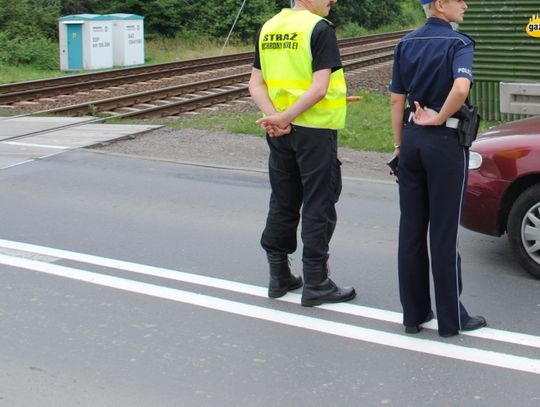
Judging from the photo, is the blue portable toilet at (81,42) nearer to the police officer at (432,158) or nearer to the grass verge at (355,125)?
the grass verge at (355,125)

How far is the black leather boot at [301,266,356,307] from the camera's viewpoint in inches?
215

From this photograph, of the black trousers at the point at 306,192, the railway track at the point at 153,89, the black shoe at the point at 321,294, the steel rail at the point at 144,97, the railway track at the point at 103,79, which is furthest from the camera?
the railway track at the point at 103,79

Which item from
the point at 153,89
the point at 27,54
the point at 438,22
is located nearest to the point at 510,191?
the point at 438,22

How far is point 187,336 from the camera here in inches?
198

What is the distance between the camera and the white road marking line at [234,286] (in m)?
4.96

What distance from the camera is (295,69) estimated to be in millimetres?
5203

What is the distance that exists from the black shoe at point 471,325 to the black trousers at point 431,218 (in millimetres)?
25

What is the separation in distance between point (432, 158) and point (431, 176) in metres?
0.10

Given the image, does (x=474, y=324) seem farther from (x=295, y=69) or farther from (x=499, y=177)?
(x=295, y=69)

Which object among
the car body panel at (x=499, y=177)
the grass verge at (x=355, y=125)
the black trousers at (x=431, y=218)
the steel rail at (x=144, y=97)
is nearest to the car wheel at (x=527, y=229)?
the car body panel at (x=499, y=177)

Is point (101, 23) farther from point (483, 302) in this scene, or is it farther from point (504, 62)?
point (483, 302)

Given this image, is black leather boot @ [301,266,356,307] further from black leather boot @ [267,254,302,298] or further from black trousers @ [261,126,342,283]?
black leather boot @ [267,254,302,298]

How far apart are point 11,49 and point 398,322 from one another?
1020 inches

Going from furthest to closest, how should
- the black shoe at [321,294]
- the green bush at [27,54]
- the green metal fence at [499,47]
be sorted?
the green bush at [27,54] → the green metal fence at [499,47] → the black shoe at [321,294]
